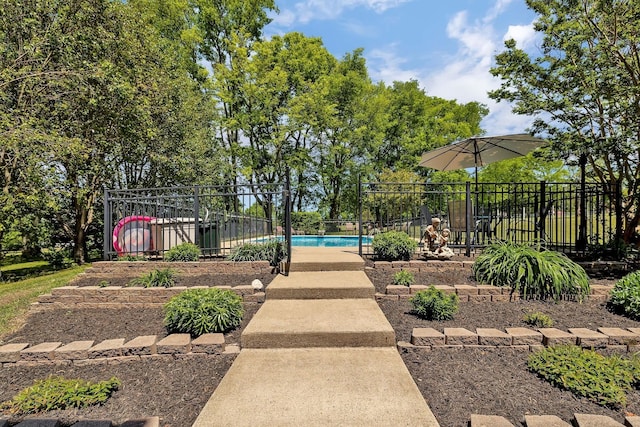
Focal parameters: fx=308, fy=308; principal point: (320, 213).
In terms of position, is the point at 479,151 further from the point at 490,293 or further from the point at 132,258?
the point at 132,258

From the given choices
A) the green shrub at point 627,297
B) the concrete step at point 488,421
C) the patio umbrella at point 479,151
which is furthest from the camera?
the patio umbrella at point 479,151

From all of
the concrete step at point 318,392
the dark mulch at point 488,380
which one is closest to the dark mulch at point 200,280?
the concrete step at point 318,392

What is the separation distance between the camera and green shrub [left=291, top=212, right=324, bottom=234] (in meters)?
16.3

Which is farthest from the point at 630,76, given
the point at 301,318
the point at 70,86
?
the point at 70,86

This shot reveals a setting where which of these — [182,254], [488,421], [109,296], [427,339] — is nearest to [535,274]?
[427,339]

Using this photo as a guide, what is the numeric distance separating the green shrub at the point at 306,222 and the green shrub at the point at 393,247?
34.0 ft

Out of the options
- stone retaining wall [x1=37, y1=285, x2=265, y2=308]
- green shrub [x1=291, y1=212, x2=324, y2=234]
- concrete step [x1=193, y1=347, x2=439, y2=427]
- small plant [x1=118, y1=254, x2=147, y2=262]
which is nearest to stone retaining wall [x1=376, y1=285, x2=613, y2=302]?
concrete step [x1=193, y1=347, x2=439, y2=427]

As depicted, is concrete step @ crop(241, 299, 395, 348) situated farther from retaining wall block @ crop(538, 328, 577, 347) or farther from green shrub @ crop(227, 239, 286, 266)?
green shrub @ crop(227, 239, 286, 266)

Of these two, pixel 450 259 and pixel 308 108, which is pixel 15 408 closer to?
pixel 450 259

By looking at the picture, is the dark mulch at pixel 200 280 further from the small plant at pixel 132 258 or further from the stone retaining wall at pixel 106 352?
the stone retaining wall at pixel 106 352

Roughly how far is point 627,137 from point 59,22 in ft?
41.2

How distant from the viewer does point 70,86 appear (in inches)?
302

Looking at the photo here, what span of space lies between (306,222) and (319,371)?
46.4 ft

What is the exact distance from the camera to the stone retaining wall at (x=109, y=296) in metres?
4.44
